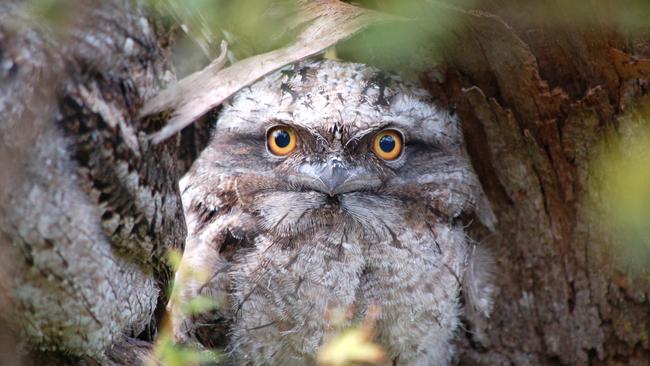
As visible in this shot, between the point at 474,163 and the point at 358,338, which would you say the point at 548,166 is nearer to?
the point at 474,163

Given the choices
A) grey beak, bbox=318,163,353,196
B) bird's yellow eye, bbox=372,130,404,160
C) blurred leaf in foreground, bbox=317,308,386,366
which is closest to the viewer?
blurred leaf in foreground, bbox=317,308,386,366

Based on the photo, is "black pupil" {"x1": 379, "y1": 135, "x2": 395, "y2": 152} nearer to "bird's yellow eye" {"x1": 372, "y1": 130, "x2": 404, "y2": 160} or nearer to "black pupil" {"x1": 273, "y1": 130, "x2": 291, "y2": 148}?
"bird's yellow eye" {"x1": 372, "y1": 130, "x2": 404, "y2": 160}

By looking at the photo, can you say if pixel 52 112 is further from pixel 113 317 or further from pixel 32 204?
pixel 113 317

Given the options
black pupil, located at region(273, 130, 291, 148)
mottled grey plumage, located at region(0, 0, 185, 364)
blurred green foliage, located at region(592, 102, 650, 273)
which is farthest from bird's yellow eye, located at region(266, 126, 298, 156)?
blurred green foliage, located at region(592, 102, 650, 273)

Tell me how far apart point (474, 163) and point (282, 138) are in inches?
24.3

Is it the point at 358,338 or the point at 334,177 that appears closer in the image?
the point at 358,338

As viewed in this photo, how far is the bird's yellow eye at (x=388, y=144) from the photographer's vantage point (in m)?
2.48

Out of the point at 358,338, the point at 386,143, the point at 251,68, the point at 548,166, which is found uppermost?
the point at 251,68

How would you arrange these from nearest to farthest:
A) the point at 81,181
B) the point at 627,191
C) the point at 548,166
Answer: the point at 81,181 → the point at 627,191 → the point at 548,166

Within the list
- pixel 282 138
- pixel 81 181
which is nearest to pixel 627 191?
pixel 282 138

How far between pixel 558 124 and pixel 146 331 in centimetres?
127

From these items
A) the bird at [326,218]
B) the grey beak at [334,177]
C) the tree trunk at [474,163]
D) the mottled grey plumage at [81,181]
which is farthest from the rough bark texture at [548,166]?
the mottled grey plumage at [81,181]

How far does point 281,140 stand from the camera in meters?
2.52

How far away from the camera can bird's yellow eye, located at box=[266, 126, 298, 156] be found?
8.18 feet
